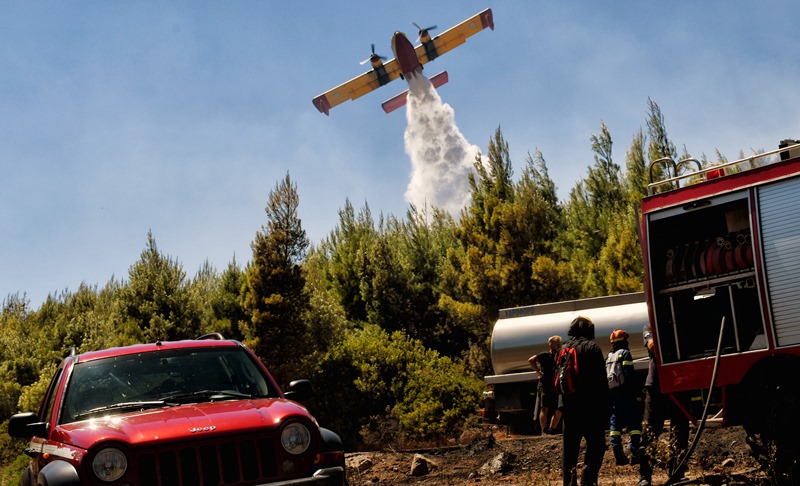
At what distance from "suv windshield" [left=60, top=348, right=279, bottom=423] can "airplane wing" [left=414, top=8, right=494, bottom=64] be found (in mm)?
49084

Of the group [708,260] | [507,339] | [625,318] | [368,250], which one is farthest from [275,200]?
[708,260]

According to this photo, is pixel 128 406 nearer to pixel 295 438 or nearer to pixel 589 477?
pixel 295 438

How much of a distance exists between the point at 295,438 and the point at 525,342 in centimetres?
1416

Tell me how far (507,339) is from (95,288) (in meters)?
31.9

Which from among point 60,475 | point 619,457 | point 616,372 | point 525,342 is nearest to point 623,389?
point 616,372

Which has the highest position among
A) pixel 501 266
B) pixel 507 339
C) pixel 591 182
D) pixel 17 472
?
pixel 591 182

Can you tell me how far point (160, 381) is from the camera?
24.4ft

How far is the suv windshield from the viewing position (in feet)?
23.5

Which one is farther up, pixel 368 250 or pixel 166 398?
pixel 368 250

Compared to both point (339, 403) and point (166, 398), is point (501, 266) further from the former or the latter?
point (166, 398)

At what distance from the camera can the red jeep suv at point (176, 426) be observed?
20.8ft

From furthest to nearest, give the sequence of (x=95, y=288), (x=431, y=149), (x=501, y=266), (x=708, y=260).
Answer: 1. (x=431, y=149)
2. (x=95, y=288)
3. (x=501, y=266)
4. (x=708, y=260)

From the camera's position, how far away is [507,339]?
814 inches

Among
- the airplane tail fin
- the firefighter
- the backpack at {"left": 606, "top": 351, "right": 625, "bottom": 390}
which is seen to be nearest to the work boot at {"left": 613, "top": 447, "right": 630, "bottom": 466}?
the firefighter
